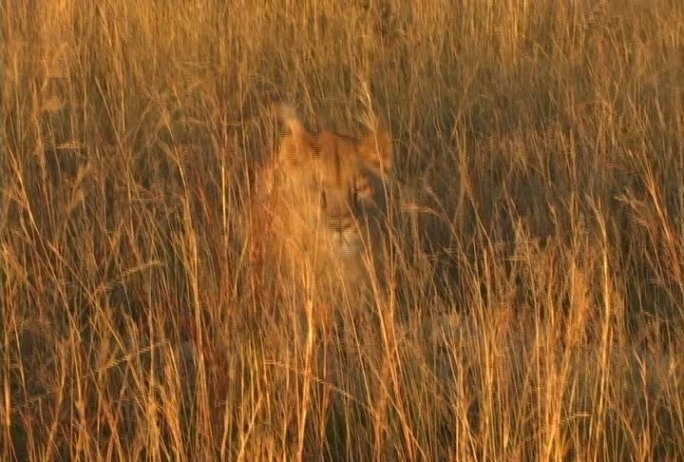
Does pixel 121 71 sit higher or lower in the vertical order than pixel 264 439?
higher

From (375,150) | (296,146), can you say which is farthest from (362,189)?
(296,146)

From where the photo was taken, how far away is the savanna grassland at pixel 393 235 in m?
2.48

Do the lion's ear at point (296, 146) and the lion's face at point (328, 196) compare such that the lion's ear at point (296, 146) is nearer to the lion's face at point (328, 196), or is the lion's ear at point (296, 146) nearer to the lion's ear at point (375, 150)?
the lion's face at point (328, 196)

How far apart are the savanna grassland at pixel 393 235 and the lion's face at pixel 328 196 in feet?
0.33

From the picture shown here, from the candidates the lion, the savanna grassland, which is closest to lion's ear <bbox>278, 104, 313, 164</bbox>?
the lion

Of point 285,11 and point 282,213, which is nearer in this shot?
point 282,213

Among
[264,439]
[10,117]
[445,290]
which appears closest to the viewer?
[264,439]

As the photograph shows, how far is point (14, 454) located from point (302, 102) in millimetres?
2335

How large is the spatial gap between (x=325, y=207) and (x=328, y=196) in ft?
0.12

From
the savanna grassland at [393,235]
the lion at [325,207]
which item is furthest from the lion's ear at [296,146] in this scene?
the savanna grassland at [393,235]

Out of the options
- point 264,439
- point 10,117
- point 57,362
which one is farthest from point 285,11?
point 264,439

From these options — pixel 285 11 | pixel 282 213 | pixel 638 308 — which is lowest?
pixel 638 308

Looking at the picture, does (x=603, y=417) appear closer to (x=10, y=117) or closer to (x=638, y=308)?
(x=638, y=308)

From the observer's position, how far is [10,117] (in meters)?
4.15
